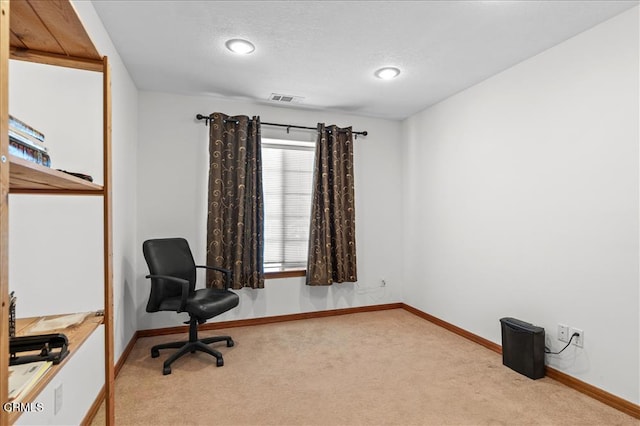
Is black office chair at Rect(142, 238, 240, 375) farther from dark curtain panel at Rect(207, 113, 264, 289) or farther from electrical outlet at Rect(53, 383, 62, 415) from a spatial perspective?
electrical outlet at Rect(53, 383, 62, 415)

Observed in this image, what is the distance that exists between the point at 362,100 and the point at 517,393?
9.98 ft

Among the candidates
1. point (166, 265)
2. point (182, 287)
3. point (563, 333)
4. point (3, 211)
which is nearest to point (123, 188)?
point (166, 265)

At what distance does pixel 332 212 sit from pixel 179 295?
1.91 metres

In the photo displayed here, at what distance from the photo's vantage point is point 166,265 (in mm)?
3025

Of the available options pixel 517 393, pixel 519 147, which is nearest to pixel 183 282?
pixel 517 393

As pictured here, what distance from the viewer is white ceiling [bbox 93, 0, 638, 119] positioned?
2.09 meters

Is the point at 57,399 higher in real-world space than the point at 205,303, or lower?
lower

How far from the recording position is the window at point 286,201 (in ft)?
12.9

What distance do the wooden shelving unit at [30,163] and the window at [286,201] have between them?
2.66m

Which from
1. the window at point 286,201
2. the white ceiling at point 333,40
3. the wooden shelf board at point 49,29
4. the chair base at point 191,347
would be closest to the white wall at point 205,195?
the window at point 286,201

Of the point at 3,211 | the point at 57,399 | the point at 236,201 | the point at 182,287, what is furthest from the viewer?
the point at 236,201

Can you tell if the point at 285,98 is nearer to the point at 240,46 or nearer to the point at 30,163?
the point at 240,46

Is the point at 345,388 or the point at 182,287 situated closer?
the point at 345,388

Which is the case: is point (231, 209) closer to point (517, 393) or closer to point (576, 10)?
point (517, 393)
